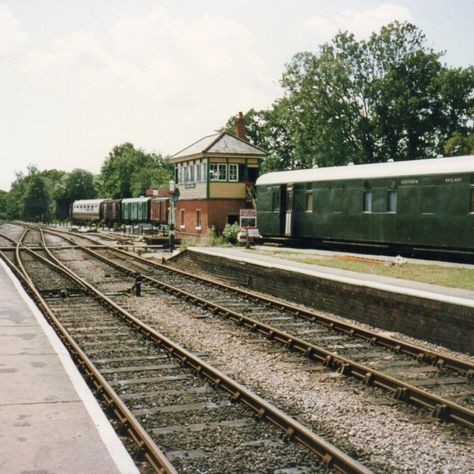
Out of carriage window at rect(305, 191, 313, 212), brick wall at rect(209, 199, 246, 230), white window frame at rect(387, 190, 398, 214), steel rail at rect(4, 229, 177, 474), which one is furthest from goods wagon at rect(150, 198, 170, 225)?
steel rail at rect(4, 229, 177, 474)

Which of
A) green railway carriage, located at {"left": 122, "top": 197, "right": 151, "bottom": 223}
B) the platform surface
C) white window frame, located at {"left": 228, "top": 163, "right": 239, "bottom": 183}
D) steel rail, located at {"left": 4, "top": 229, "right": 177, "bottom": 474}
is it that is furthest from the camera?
green railway carriage, located at {"left": 122, "top": 197, "right": 151, "bottom": 223}

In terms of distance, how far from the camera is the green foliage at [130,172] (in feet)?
319

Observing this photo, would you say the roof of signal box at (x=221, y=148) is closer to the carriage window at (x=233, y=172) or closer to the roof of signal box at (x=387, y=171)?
the carriage window at (x=233, y=172)

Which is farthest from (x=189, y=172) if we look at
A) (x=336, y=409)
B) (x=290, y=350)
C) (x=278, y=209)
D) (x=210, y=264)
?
(x=336, y=409)

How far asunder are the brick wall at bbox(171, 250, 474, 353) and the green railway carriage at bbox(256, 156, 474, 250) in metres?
4.70

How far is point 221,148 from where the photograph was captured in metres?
35.7

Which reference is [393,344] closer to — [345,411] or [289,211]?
[345,411]

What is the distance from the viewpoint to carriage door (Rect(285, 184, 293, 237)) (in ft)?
80.4

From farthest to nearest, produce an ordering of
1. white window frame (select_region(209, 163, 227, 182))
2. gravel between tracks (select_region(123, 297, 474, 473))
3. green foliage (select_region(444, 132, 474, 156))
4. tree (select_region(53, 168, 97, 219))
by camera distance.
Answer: tree (select_region(53, 168, 97, 219)) < green foliage (select_region(444, 132, 474, 156)) < white window frame (select_region(209, 163, 227, 182)) < gravel between tracks (select_region(123, 297, 474, 473))

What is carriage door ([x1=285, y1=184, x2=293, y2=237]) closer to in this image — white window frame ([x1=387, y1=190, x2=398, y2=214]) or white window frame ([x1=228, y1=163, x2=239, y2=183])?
white window frame ([x1=387, y1=190, x2=398, y2=214])

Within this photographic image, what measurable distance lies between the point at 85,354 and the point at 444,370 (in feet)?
17.9

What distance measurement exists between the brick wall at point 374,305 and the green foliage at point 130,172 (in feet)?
262

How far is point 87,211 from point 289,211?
168ft

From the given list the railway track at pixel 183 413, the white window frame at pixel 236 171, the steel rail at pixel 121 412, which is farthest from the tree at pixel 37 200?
the steel rail at pixel 121 412
